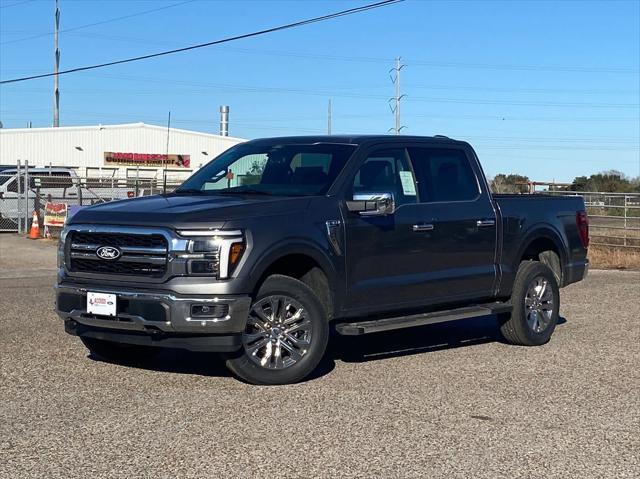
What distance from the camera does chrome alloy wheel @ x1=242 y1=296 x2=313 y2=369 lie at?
753 cm

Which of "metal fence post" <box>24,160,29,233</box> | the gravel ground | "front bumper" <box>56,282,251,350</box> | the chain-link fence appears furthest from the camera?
the chain-link fence

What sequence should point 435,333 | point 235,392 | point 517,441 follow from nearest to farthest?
1. point 517,441
2. point 235,392
3. point 435,333

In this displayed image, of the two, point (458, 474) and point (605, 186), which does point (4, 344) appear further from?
point (605, 186)

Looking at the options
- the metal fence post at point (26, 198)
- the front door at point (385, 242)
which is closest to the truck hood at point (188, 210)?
the front door at point (385, 242)

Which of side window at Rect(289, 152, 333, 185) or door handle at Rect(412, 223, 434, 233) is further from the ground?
side window at Rect(289, 152, 333, 185)

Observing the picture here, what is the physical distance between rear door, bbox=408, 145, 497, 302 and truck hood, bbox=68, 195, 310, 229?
4.88 feet

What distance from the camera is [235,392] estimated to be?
24.2 feet

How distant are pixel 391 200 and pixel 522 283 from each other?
2299mm

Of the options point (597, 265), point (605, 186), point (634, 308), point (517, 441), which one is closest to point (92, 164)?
point (605, 186)

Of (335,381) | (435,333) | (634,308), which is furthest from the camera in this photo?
(634,308)

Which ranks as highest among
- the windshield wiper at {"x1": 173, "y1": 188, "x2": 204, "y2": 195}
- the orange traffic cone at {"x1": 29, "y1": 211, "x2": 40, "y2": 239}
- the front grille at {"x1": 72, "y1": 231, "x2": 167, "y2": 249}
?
the windshield wiper at {"x1": 173, "y1": 188, "x2": 204, "y2": 195}

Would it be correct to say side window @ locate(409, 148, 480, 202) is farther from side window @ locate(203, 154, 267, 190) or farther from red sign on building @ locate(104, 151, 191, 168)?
red sign on building @ locate(104, 151, 191, 168)

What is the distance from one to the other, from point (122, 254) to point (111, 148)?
61256 mm

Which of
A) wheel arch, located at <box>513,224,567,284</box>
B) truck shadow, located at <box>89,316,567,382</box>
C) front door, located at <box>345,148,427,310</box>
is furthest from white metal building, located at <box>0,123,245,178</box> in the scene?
front door, located at <box>345,148,427,310</box>
